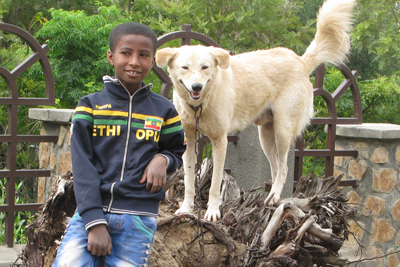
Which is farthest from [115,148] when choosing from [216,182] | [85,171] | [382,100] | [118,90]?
[382,100]

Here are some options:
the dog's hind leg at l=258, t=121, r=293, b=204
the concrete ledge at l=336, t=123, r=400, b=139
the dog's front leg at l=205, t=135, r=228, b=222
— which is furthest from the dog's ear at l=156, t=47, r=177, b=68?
the concrete ledge at l=336, t=123, r=400, b=139

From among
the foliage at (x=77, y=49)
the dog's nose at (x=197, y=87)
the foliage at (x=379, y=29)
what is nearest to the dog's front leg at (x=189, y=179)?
the dog's nose at (x=197, y=87)

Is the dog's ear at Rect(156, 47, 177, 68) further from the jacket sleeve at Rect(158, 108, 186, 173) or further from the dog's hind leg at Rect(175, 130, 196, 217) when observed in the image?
the jacket sleeve at Rect(158, 108, 186, 173)

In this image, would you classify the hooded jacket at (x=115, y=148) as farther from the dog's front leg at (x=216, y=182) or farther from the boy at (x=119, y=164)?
the dog's front leg at (x=216, y=182)

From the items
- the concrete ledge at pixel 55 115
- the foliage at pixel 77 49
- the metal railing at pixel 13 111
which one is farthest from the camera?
the foliage at pixel 77 49

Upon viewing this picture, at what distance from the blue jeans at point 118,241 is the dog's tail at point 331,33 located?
2.85m

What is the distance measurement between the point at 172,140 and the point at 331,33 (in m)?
2.73

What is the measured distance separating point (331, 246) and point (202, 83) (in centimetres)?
153

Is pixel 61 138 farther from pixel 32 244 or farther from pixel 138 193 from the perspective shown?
pixel 138 193

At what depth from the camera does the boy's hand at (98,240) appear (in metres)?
1.98

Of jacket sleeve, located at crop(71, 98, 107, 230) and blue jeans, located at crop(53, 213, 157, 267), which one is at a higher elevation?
jacket sleeve, located at crop(71, 98, 107, 230)

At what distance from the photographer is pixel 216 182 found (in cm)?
349

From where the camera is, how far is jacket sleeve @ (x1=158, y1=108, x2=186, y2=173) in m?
2.28

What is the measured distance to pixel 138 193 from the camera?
2143mm
